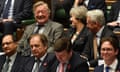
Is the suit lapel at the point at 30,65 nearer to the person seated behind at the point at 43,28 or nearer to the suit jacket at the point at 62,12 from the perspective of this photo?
the person seated behind at the point at 43,28

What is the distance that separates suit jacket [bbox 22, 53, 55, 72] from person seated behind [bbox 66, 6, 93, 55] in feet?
1.56

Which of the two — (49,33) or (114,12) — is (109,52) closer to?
(49,33)

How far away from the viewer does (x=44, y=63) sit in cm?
351

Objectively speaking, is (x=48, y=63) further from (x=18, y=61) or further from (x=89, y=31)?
(x=89, y=31)

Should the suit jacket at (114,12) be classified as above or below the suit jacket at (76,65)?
above

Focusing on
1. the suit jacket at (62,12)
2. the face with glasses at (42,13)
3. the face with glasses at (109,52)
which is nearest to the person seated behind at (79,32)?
the face with glasses at (42,13)

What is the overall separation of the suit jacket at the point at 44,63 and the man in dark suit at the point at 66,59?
13cm

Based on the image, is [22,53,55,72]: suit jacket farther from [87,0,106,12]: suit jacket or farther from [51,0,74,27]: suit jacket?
[51,0,74,27]: suit jacket

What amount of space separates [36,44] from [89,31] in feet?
2.14

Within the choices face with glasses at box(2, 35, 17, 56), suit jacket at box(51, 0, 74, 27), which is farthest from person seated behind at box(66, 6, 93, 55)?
A: suit jacket at box(51, 0, 74, 27)

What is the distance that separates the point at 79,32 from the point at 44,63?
0.64m

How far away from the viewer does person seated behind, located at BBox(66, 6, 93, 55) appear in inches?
155

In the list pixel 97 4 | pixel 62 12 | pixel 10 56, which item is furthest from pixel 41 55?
pixel 62 12

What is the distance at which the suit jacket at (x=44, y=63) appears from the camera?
3477mm
